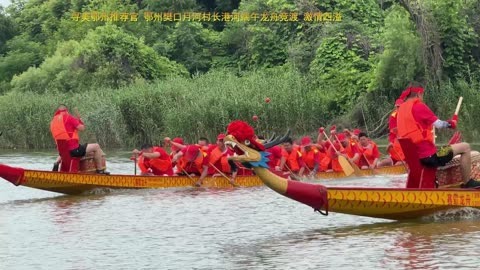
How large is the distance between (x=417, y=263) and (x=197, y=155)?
36.9ft

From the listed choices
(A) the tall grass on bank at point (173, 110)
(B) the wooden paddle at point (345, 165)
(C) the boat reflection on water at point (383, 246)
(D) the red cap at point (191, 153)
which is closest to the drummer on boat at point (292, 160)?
(B) the wooden paddle at point (345, 165)

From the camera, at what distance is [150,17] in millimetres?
63188

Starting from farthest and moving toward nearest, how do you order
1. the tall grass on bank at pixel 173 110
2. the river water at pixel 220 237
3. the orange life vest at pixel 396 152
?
the tall grass on bank at pixel 173 110 < the orange life vest at pixel 396 152 < the river water at pixel 220 237

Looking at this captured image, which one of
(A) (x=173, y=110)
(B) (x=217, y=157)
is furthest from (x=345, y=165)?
(A) (x=173, y=110)

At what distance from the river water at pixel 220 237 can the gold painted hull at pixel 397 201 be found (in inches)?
9.7

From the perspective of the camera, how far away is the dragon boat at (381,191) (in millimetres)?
14289

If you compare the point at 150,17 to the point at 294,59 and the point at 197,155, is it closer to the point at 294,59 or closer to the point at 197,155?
the point at 294,59

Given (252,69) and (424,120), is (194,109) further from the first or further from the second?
(424,120)

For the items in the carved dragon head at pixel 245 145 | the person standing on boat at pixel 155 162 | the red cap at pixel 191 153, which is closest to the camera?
the carved dragon head at pixel 245 145

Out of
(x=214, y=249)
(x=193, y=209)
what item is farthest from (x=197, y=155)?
(x=214, y=249)

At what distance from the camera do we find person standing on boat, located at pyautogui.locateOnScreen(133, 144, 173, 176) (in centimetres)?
2372

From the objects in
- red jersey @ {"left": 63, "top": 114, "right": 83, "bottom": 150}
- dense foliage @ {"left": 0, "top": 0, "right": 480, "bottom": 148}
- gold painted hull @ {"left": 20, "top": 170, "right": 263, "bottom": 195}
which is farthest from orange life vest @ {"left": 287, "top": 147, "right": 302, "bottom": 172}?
dense foliage @ {"left": 0, "top": 0, "right": 480, "bottom": 148}

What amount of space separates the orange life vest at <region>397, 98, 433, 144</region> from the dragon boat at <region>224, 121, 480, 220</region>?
0.41 feet

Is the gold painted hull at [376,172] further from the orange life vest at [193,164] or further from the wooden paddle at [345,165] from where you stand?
the orange life vest at [193,164]
